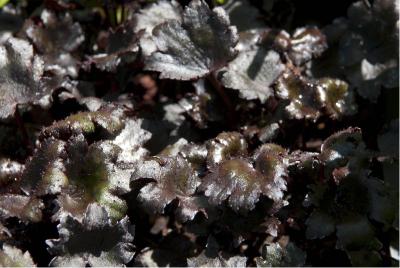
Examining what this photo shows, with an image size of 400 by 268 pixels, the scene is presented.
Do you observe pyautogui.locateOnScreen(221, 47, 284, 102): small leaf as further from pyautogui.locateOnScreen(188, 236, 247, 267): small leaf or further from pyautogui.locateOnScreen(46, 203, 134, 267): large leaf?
pyautogui.locateOnScreen(46, 203, 134, 267): large leaf

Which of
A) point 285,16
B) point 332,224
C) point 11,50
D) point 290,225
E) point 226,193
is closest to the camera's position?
point 226,193

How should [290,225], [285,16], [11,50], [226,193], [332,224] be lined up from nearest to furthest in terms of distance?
1. [226,193]
2. [332,224]
3. [11,50]
4. [290,225]
5. [285,16]

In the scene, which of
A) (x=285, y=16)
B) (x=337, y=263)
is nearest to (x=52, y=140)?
(x=337, y=263)

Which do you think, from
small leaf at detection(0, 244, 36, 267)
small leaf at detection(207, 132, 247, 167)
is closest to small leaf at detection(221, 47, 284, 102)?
small leaf at detection(207, 132, 247, 167)

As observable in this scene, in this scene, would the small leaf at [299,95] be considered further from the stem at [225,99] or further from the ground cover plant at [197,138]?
the stem at [225,99]

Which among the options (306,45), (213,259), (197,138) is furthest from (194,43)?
(213,259)

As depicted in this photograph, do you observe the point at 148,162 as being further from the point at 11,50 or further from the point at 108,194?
the point at 11,50

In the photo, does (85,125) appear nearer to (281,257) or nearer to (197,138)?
(197,138)
